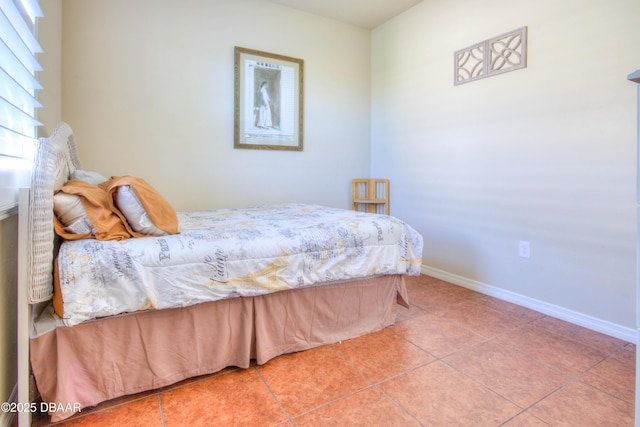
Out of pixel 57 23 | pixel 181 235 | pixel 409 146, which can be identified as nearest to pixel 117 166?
pixel 57 23

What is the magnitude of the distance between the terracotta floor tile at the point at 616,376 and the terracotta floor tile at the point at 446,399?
50cm

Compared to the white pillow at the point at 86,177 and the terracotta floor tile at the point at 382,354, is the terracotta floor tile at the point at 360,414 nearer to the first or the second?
the terracotta floor tile at the point at 382,354

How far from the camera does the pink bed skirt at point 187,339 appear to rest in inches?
51.1

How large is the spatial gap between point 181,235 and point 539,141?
7.80 feet

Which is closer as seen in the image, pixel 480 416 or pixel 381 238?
pixel 480 416

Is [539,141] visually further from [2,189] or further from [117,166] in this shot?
[117,166]

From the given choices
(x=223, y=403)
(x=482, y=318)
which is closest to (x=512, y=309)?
(x=482, y=318)

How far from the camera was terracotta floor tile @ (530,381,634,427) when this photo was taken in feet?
4.28

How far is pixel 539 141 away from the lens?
232cm

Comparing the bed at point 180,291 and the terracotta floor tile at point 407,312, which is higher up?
the bed at point 180,291

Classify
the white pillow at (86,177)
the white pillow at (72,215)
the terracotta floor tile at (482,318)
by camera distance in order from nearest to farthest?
the white pillow at (72,215) < the white pillow at (86,177) < the terracotta floor tile at (482,318)

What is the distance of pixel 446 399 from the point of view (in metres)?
1.43

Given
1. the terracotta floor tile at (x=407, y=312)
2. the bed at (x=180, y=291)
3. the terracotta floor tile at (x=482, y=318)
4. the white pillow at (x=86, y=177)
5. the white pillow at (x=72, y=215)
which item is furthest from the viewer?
the terracotta floor tile at (x=407, y=312)

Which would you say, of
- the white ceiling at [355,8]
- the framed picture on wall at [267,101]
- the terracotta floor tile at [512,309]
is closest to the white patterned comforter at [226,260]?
the terracotta floor tile at [512,309]
